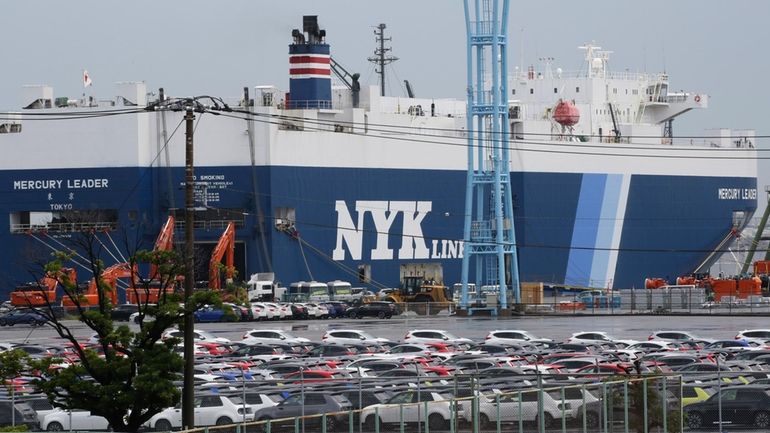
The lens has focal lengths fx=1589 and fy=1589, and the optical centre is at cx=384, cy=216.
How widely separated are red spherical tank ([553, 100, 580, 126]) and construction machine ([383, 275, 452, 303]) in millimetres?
18643

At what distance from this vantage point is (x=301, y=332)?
53188mm

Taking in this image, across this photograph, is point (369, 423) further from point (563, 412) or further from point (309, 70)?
point (309, 70)

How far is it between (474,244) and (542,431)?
47046 mm

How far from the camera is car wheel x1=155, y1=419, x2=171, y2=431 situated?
2655 centimetres

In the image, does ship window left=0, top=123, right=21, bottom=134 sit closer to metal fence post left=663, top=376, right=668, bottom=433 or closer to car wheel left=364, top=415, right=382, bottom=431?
car wheel left=364, top=415, right=382, bottom=431

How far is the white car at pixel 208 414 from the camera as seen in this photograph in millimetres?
26672

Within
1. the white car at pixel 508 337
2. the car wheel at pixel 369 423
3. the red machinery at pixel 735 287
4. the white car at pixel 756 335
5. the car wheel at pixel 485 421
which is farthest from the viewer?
the red machinery at pixel 735 287

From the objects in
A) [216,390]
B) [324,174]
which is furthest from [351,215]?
[216,390]

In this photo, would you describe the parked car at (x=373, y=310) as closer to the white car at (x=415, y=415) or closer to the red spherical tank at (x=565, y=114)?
the red spherical tank at (x=565, y=114)

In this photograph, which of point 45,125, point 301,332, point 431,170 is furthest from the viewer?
point 431,170

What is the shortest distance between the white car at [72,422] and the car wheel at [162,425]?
868mm

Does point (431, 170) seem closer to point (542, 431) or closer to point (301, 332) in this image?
point (301, 332)

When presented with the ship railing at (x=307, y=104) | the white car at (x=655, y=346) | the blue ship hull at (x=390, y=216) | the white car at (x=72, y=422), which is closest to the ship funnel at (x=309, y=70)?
the ship railing at (x=307, y=104)

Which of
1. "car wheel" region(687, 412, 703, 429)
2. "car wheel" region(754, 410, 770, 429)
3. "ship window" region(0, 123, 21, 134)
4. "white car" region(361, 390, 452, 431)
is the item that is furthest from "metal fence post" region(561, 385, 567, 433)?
"ship window" region(0, 123, 21, 134)
